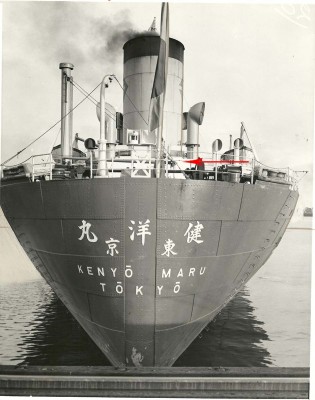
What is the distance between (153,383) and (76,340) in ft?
20.6

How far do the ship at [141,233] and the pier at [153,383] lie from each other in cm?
132

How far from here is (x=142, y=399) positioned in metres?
7.22

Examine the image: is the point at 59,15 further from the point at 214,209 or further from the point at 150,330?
the point at 150,330

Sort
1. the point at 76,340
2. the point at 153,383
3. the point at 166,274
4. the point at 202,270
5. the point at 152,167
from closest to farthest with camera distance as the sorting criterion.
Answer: the point at 153,383, the point at 166,274, the point at 202,270, the point at 152,167, the point at 76,340

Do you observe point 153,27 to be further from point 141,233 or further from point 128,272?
point 128,272

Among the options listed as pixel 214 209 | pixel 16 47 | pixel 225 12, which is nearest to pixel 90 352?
pixel 214 209

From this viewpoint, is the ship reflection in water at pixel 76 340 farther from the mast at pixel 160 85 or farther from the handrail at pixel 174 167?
the mast at pixel 160 85

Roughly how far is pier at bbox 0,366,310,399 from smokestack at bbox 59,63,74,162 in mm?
5456

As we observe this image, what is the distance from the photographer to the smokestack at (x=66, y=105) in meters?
9.66

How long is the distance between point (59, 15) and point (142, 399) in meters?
8.96

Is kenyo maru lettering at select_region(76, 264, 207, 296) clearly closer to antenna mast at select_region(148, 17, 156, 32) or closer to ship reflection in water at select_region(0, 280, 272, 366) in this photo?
ship reflection in water at select_region(0, 280, 272, 366)

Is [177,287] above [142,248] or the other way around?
the other way around

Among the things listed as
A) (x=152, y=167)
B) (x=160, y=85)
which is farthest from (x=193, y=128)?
(x=160, y=85)

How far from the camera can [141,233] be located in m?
7.70
